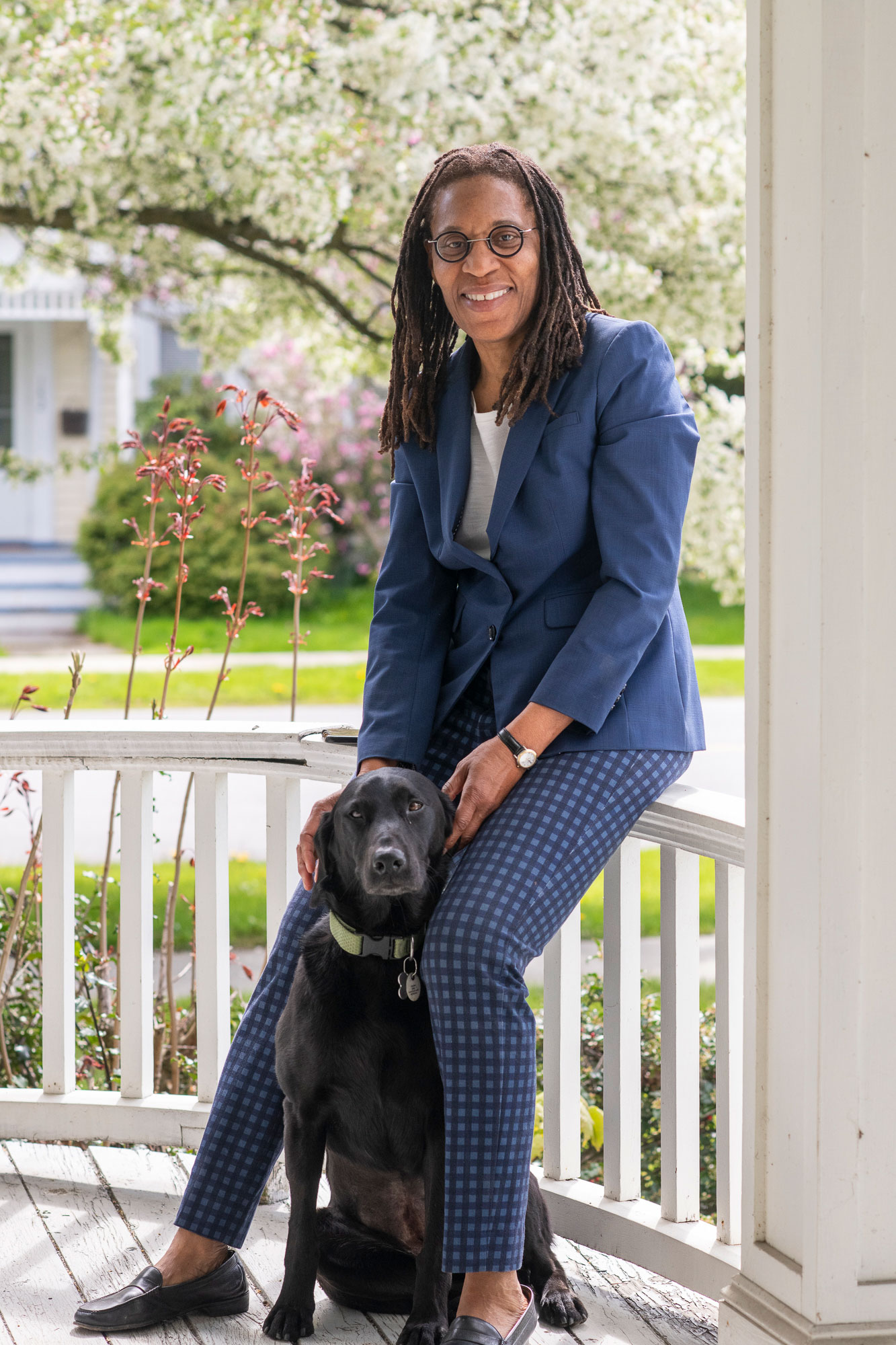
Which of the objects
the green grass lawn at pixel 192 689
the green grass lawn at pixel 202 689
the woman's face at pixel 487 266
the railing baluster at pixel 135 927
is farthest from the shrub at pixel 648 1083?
the green grass lawn at pixel 192 689

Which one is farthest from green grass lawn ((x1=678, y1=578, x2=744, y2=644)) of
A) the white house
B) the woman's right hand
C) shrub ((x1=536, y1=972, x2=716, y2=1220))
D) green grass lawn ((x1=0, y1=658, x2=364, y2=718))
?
the woman's right hand

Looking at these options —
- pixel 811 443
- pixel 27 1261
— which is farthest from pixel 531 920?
pixel 27 1261

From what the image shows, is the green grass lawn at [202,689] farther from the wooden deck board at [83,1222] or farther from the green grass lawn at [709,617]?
the wooden deck board at [83,1222]

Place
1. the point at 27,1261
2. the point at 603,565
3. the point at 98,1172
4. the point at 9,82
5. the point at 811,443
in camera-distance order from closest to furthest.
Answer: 1. the point at 811,443
2. the point at 603,565
3. the point at 27,1261
4. the point at 98,1172
5. the point at 9,82

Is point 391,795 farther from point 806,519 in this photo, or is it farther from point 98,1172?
point 98,1172

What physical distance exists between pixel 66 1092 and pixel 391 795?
1.18 metres

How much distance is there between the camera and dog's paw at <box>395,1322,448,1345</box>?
184 cm

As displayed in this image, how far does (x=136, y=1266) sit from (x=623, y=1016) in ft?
2.91

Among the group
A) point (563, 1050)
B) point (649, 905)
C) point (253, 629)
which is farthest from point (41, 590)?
point (563, 1050)

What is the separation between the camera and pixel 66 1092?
2.59m

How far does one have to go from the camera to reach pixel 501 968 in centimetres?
175

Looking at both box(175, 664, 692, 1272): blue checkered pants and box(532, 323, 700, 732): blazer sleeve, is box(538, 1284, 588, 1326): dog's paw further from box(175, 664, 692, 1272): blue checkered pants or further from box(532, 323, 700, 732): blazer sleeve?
box(532, 323, 700, 732): blazer sleeve

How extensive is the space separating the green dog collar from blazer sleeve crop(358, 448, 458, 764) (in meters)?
0.33

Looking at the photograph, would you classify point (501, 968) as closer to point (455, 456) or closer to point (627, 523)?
point (627, 523)
